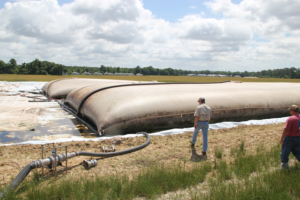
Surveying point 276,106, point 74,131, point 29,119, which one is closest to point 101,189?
point 74,131

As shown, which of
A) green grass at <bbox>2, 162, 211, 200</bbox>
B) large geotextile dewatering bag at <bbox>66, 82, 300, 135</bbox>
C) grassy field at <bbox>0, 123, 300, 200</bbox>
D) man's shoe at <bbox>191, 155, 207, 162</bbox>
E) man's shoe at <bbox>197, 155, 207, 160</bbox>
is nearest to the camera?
green grass at <bbox>2, 162, 211, 200</bbox>

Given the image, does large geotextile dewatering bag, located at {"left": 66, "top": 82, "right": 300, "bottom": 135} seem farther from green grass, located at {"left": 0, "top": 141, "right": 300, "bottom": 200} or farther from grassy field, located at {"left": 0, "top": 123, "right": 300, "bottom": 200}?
green grass, located at {"left": 0, "top": 141, "right": 300, "bottom": 200}

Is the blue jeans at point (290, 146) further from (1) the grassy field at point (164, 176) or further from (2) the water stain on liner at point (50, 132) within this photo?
(2) the water stain on liner at point (50, 132)

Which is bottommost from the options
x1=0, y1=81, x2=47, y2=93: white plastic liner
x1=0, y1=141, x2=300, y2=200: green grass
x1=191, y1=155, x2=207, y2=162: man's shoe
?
x1=191, y1=155, x2=207, y2=162: man's shoe

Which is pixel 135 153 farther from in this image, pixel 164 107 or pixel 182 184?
pixel 164 107

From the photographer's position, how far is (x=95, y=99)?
9.87 meters

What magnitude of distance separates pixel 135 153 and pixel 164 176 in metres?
1.67

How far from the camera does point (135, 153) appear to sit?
5.93 metres

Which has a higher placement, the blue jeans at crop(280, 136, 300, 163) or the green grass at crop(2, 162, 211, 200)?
the blue jeans at crop(280, 136, 300, 163)

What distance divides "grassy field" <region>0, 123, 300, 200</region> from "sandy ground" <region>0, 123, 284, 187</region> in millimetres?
18

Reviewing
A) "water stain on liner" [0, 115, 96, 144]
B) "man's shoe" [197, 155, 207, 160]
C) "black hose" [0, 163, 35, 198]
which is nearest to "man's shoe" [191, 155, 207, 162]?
"man's shoe" [197, 155, 207, 160]

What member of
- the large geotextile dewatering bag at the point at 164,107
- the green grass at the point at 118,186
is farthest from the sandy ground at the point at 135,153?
the large geotextile dewatering bag at the point at 164,107

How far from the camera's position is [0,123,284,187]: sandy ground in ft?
15.5

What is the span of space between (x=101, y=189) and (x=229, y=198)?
7.04 ft
